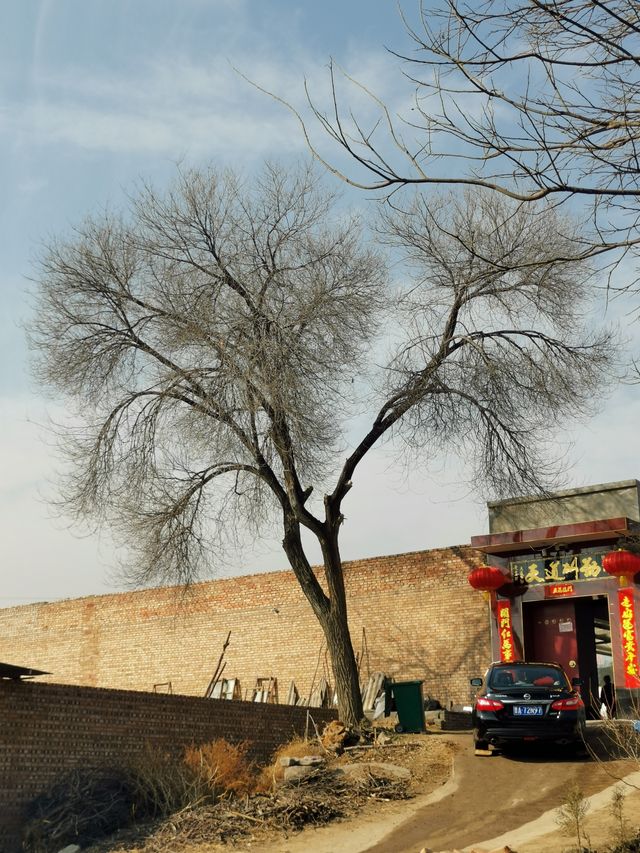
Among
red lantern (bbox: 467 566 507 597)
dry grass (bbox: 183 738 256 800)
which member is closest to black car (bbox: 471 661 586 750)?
dry grass (bbox: 183 738 256 800)

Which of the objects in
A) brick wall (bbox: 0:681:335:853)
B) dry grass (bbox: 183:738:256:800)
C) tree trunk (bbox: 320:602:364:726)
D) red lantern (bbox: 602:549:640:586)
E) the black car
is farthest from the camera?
red lantern (bbox: 602:549:640:586)

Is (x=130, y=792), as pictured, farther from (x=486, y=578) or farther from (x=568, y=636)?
(x=568, y=636)

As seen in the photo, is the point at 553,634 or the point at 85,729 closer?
the point at 85,729

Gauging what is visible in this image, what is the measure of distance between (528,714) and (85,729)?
21.8ft

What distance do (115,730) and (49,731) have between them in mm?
1234

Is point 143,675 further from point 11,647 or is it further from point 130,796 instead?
point 130,796

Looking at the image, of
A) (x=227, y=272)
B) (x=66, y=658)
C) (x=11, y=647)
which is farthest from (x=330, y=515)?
(x=11, y=647)

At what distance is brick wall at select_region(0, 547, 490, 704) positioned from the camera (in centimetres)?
2180

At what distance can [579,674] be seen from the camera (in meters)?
20.9

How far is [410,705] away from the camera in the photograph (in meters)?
18.5

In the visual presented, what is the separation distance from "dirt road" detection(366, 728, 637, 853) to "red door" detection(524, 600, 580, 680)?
5.27 meters

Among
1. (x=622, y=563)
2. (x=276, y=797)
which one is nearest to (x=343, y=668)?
(x=276, y=797)

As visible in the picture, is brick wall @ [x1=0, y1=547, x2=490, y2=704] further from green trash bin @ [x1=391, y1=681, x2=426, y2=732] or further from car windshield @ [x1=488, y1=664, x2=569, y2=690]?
car windshield @ [x1=488, y1=664, x2=569, y2=690]

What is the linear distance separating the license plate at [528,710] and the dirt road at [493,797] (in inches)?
29.4
